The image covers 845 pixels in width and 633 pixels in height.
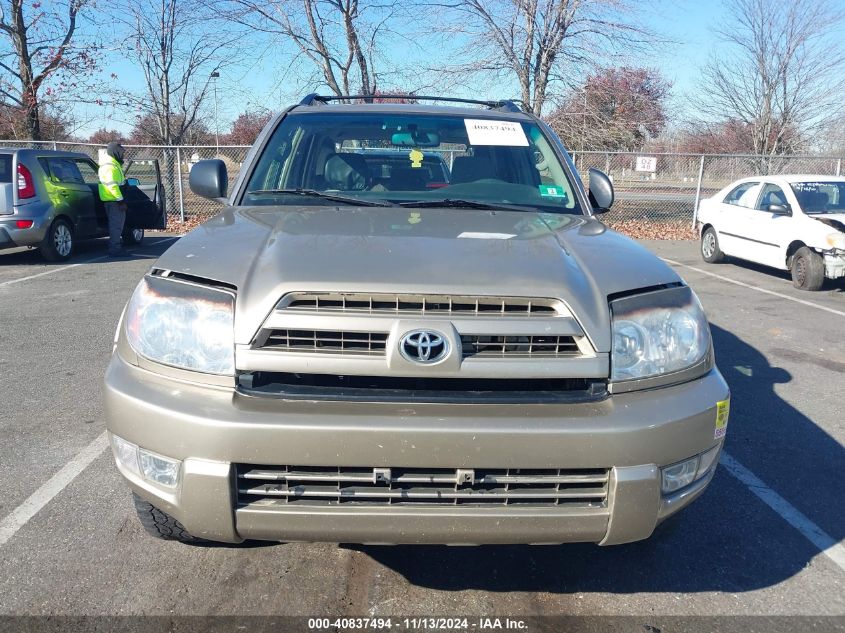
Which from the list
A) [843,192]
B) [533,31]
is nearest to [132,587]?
[843,192]

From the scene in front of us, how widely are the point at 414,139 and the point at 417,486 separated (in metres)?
2.19

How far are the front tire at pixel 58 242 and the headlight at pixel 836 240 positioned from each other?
1103cm

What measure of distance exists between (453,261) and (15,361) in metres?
4.53

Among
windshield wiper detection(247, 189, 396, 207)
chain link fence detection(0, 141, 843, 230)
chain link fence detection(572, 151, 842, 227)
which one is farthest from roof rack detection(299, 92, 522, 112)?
chain link fence detection(572, 151, 842, 227)

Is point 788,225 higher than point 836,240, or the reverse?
point 788,225

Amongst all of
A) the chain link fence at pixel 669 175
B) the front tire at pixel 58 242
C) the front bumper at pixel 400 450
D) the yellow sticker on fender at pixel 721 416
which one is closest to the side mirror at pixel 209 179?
the front bumper at pixel 400 450

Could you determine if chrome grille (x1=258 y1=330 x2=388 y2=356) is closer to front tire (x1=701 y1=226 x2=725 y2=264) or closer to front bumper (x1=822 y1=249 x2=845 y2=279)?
front bumper (x1=822 y1=249 x2=845 y2=279)

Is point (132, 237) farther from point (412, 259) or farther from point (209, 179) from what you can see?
point (412, 259)

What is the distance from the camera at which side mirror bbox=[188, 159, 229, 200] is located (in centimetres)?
357

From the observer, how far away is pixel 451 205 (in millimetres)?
3133

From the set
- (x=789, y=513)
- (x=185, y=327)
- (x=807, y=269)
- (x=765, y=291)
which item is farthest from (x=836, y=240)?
(x=185, y=327)

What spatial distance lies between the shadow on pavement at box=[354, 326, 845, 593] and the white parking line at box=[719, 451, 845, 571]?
4cm

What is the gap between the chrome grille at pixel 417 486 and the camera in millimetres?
2021

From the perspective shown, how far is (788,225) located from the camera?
9633 mm
